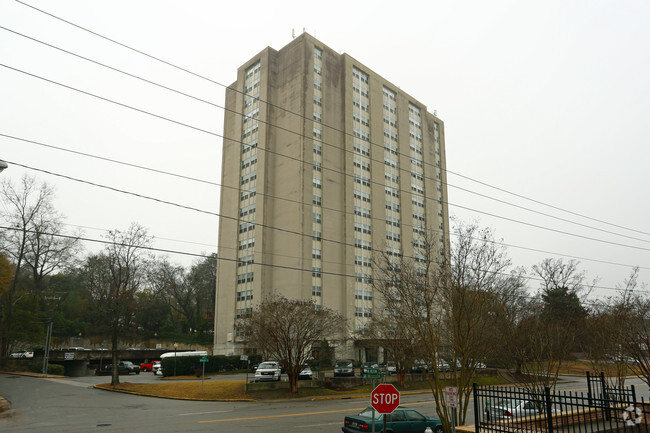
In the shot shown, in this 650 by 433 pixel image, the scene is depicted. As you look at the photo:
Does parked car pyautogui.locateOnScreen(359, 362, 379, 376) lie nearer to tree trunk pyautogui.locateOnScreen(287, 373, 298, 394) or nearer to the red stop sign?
the red stop sign

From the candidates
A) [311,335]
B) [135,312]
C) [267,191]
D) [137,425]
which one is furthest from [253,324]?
[135,312]

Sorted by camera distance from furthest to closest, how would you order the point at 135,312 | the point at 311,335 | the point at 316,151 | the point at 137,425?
the point at 135,312 < the point at 316,151 < the point at 311,335 < the point at 137,425

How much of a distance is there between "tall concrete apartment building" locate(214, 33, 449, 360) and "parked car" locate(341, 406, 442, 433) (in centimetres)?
4355

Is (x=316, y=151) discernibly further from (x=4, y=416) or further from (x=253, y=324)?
(x=4, y=416)

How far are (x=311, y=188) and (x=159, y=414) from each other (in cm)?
4605

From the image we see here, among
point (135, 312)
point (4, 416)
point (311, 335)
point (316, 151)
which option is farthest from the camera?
point (135, 312)

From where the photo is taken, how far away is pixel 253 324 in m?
32.2

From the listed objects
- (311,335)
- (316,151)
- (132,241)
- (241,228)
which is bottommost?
(311,335)

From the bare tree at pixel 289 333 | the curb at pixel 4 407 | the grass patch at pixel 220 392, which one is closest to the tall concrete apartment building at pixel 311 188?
the grass patch at pixel 220 392

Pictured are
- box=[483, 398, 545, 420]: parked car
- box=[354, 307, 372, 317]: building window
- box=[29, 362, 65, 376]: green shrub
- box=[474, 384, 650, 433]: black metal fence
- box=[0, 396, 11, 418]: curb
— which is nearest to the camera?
box=[474, 384, 650, 433]: black metal fence

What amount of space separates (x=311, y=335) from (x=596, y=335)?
16.4 meters

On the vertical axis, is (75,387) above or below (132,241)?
below

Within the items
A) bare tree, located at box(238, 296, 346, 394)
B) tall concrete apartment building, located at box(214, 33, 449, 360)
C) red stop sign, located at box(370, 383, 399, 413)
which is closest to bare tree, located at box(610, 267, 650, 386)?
red stop sign, located at box(370, 383, 399, 413)

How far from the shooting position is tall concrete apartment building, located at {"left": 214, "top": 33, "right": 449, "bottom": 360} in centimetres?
6462
